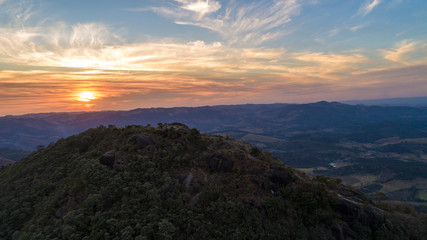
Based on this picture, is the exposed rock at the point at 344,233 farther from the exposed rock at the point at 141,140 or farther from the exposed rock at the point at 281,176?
the exposed rock at the point at 141,140

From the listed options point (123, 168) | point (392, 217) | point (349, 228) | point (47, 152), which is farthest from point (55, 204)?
point (392, 217)

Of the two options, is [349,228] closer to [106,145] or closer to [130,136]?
[130,136]

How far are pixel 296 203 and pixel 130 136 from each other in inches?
1513

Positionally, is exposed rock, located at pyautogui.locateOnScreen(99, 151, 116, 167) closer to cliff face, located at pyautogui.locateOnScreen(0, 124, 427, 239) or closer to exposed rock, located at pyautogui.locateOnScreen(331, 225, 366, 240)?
cliff face, located at pyautogui.locateOnScreen(0, 124, 427, 239)

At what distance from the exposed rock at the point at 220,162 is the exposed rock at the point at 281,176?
26.3 ft

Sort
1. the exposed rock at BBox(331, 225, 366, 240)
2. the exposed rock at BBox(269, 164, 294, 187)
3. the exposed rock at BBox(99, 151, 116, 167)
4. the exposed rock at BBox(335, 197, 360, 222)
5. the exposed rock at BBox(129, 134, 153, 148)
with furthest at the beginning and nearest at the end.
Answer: the exposed rock at BBox(129, 134, 153, 148) < the exposed rock at BBox(99, 151, 116, 167) < the exposed rock at BBox(269, 164, 294, 187) < the exposed rock at BBox(335, 197, 360, 222) < the exposed rock at BBox(331, 225, 366, 240)

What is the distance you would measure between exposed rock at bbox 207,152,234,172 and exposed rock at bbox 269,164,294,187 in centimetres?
802

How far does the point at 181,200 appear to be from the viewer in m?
32.0

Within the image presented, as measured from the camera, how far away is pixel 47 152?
55.2 metres

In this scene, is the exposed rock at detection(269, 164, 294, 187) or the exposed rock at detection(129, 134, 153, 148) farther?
the exposed rock at detection(129, 134, 153, 148)

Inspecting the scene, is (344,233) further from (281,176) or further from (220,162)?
(220,162)

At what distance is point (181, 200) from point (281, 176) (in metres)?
18.9

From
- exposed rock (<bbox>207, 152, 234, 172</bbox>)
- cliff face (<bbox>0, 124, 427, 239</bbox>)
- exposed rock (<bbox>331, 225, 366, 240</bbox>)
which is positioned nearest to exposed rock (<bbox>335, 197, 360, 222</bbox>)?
cliff face (<bbox>0, 124, 427, 239</bbox>)

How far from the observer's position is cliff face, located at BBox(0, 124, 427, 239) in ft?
93.8
